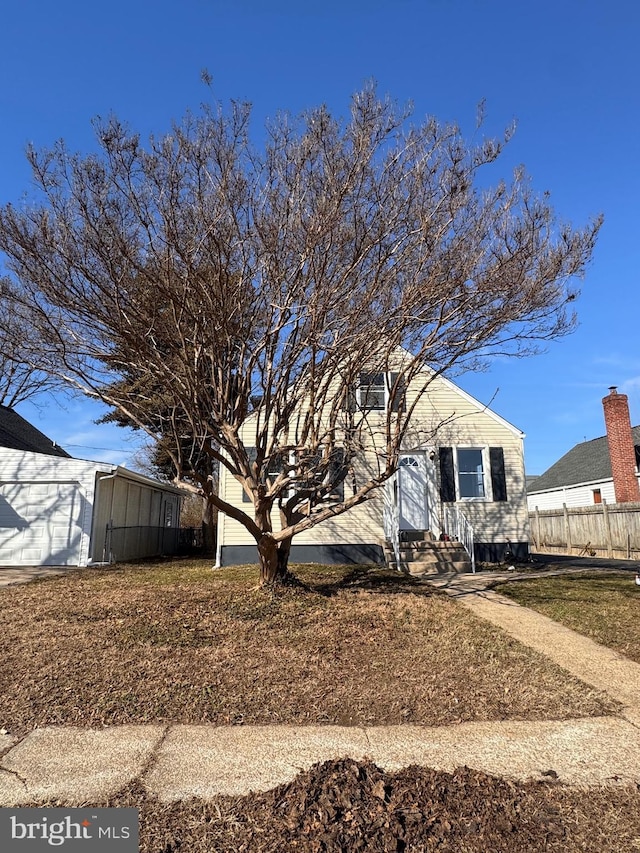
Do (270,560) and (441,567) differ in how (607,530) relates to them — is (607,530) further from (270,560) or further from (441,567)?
(270,560)

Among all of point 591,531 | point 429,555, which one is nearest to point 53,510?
point 429,555

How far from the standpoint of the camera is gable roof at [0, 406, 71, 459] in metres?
18.3

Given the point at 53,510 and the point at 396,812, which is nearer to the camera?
the point at 396,812

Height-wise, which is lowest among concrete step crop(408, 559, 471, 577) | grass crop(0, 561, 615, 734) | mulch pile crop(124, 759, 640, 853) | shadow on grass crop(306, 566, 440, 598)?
mulch pile crop(124, 759, 640, 853)

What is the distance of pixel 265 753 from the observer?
3684mm

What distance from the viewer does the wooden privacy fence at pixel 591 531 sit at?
Result: 15.6m

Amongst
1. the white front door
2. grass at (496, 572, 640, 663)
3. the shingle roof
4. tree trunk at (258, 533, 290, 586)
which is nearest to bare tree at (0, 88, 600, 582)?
tree trunk at (258, 533, 290, 586)

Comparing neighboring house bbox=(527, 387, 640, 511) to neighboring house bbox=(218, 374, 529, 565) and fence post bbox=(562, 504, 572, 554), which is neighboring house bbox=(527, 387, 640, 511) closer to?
fence post bbox=(562, 504, 572, 554)

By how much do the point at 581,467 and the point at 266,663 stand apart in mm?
24214

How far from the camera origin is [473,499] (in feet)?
46.8

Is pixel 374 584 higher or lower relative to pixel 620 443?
lower

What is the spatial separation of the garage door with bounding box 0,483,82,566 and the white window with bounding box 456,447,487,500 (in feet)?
A: 33.2

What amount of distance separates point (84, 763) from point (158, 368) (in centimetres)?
509

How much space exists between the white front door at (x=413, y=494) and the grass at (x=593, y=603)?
3.58m
